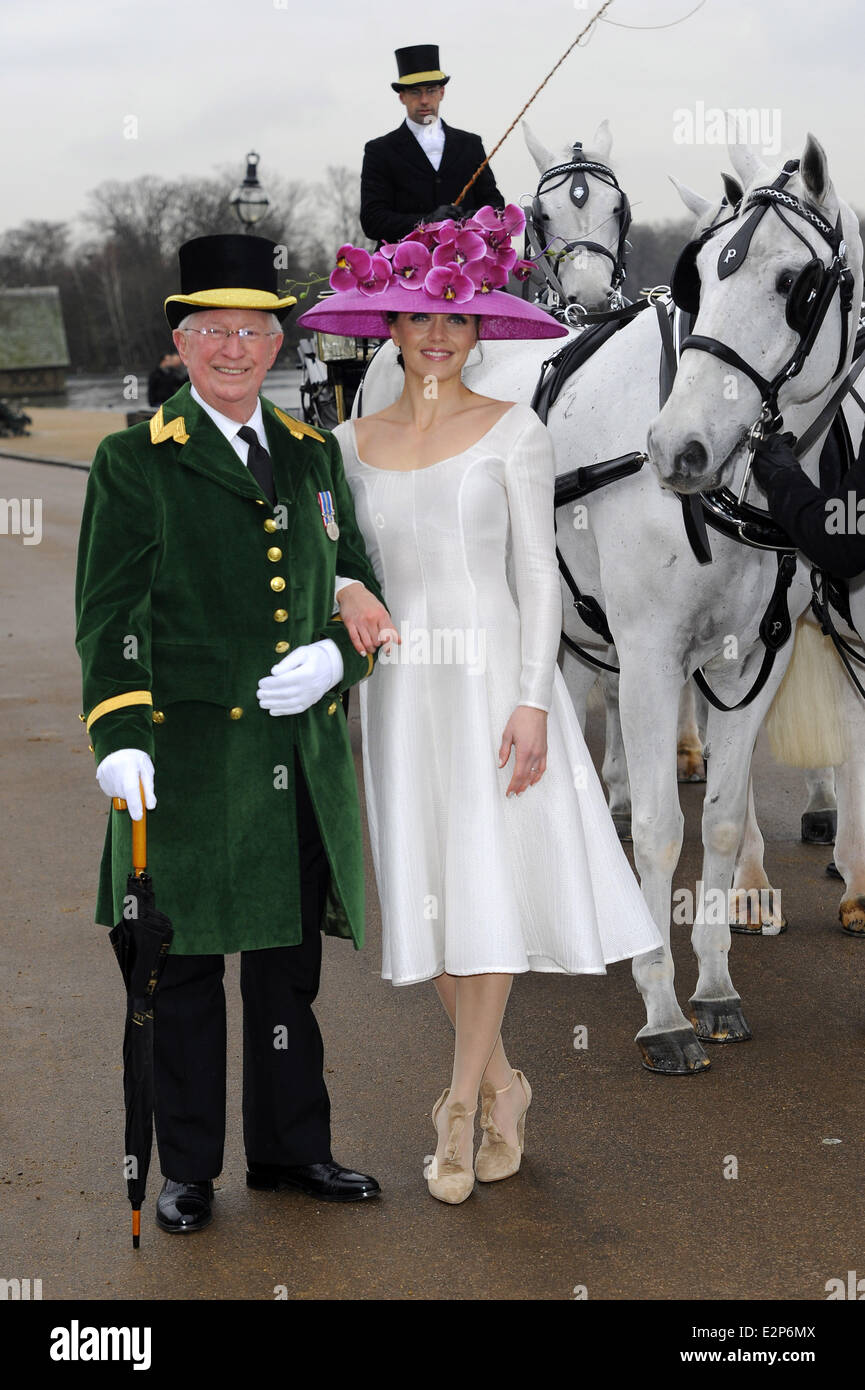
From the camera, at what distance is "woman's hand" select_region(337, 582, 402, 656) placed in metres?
3.54

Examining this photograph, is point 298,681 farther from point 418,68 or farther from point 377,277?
point 418,68

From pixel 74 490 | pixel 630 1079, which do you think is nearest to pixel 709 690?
pixel 630 1079

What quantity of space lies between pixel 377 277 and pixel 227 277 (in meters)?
0.40

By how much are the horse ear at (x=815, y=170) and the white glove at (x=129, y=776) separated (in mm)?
2315

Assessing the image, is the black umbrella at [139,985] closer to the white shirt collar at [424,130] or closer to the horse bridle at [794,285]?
the horse bridle at [794,285]

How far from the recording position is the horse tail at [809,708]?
220 inches

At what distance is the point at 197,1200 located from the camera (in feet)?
12.1

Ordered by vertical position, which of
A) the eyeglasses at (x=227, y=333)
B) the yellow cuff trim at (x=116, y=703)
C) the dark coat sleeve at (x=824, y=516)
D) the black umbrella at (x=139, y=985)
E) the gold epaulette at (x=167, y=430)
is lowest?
the black umbrella at (x=139, y=985)

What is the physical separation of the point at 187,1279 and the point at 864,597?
2636 millimetres

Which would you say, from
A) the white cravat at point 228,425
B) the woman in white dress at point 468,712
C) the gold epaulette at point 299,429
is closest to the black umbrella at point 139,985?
the woman in white dress at point 468,712

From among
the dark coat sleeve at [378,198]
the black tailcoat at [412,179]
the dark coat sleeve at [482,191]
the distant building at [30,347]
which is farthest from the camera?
the distant building at [30,347]

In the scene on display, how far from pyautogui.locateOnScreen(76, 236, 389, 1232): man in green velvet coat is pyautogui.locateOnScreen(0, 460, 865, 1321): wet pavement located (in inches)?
11.4

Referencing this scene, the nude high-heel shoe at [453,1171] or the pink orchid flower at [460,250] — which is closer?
the pink orchid flower at [460,250]

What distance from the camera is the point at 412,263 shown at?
12.0 feet
